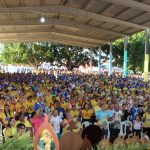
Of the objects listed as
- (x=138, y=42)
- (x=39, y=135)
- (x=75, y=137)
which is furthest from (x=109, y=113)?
(x=138, y=42)

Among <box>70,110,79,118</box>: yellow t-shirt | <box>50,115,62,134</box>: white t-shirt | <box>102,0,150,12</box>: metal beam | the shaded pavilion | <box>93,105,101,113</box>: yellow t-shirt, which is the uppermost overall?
the shaded pavilion

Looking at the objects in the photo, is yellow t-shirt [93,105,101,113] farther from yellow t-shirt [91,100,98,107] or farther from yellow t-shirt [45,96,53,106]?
yellow t-shirt [45,96,53,106]

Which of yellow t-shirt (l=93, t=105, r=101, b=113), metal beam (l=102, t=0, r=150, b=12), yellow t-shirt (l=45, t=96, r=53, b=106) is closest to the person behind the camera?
yellow t-shirt (l=93, t=105, r=101, b=113)

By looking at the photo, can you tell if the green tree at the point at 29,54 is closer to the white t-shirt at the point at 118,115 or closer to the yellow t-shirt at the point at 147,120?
the white t-shirt at the point at 118,115

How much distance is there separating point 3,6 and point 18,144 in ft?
69.3

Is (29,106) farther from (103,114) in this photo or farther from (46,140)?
(46,140)

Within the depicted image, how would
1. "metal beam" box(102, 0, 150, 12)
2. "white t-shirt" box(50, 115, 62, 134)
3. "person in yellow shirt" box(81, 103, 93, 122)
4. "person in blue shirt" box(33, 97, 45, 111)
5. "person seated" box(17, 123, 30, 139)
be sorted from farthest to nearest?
"metal beam" box(102, 0, 150, 12)
"person in blue shirt" box(33, 97, 45, 111)
"person in yellow shirt" box(81, 103, 93, 122)
"white t-shirt" box(50, 115, 62, 134)
"person seated" box(17, 123, 30, 139)

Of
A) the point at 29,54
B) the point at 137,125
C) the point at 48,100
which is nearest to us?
the point at 137,125

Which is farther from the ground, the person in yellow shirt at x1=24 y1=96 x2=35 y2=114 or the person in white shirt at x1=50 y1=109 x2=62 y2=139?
the person in yellow shirt at x1=24 y1=96 x2=35 y2=114

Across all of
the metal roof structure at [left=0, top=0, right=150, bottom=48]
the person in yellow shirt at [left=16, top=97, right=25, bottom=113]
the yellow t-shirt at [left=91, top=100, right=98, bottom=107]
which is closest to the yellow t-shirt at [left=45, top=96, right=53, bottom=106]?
the person in yellow shirt at [left=16, top=97, right=25, bottom=113]

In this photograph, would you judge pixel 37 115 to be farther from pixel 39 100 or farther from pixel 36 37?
pixel 36 37

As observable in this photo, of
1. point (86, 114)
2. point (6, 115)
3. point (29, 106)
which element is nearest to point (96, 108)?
point (86, 114)

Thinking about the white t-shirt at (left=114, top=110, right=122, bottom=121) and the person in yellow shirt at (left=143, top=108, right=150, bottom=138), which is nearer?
the person in yellow shirt at (left=143, top=108, right=150, bottom=138)

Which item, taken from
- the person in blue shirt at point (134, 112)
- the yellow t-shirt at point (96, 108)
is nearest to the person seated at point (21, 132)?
the yellow t-shirt at point (96, 108)
